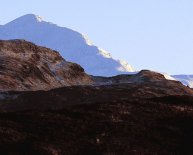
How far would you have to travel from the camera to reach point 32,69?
11438 cm

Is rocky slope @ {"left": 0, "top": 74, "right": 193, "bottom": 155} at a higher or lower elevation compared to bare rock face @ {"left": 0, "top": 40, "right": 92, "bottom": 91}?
Result: lower

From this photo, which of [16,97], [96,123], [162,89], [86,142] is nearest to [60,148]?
[86,142]

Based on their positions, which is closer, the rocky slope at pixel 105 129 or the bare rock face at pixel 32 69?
the rocky slope at pixel 105 129

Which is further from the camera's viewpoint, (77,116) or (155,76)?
(155,76)

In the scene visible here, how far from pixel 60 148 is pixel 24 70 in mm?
88053

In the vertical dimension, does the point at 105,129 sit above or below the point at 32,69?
below

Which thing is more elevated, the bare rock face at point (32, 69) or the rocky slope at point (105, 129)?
the bare rock face at point (32, 69)

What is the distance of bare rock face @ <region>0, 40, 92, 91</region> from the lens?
107 metres

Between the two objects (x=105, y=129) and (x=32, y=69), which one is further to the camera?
(x=32, y=69)

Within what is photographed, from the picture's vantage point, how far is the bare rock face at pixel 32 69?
350 feet

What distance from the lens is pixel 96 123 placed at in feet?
98.6

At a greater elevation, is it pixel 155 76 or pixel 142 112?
pixel 155 76

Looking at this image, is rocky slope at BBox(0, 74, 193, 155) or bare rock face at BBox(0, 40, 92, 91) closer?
rocky slope at BBox(0, 74, 193, 155)

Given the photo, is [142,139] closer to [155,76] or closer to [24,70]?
[24,70]
